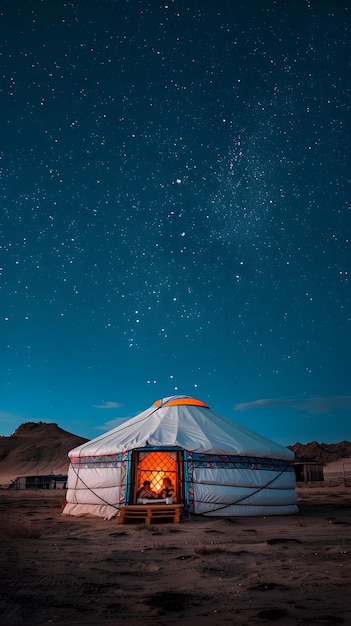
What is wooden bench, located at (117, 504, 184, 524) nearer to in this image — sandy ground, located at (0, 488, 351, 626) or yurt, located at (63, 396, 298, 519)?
yurt, located at (63, 396, 298, 519)

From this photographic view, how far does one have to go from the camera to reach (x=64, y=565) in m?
4.55

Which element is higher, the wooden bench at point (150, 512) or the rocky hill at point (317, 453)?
the rocky hill at point (317, 453)

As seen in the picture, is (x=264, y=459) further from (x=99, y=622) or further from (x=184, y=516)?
(x=99, y=622)

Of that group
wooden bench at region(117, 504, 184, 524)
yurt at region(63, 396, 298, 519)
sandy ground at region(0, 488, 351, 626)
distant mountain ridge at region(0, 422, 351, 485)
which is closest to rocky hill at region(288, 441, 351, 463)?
distant mountain ridge at region(0, 422, 351, 485)

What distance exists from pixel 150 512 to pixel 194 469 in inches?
51.3

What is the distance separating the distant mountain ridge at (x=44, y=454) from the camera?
133 ft

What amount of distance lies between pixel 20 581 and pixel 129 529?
4.35 meters

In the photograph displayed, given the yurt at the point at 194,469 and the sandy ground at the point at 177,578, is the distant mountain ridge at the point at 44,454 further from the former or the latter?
the sandy ground at the point at 177,578

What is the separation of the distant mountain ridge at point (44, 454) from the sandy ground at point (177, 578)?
3241cm

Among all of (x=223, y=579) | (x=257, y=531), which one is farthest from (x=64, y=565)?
(x=257, y=531)

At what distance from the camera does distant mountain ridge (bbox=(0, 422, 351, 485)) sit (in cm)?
4065

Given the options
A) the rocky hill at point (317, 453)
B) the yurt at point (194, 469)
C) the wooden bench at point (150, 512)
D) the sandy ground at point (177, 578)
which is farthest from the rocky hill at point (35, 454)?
the sandy ground at point (177, 578)

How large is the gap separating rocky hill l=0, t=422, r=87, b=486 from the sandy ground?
1294 inches

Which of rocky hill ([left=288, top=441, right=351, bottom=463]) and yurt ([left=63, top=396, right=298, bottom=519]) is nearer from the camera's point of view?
yurt ([left=63, top=396, right=298, bottom=519])
